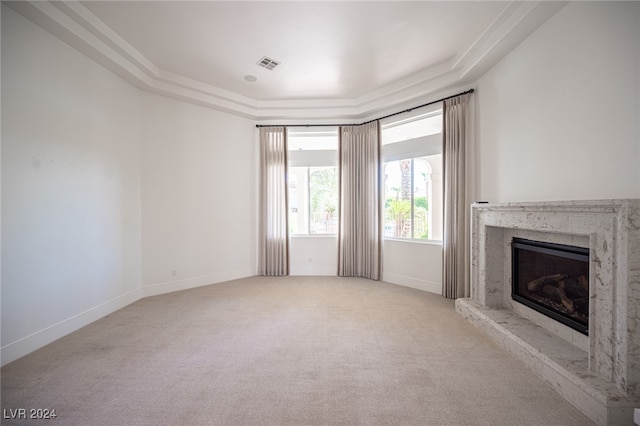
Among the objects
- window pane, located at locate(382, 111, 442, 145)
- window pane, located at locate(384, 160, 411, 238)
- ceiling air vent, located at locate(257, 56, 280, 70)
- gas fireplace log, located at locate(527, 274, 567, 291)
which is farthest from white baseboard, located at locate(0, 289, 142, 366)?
window pane, located at locate(382, 111, 442, 145)

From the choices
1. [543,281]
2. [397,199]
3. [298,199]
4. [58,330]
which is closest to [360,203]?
[397,199]

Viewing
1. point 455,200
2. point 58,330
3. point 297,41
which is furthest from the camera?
point 455,200

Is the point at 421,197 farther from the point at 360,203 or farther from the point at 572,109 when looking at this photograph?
the point at 572,109

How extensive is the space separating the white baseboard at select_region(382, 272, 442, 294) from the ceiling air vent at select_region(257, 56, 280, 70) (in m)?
3.95

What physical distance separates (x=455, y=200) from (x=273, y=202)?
10.7ft

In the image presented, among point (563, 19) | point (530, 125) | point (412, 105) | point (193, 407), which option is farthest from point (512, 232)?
point (193, 407)

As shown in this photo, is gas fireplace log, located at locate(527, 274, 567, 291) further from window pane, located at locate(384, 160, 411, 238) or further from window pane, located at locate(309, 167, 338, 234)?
window pane, located at locate(309, 167, 338, 234)

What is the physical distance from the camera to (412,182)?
190 inches

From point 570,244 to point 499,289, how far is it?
3.37 ft

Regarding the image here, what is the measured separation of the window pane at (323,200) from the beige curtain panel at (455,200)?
7.40ft

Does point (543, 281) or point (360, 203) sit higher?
point (360, 203)

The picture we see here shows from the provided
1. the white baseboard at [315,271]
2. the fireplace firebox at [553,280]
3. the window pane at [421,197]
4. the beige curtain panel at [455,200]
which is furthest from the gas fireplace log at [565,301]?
the white baseboard at [315,271]

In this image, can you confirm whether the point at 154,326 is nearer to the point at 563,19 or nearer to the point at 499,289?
the point at 499,289

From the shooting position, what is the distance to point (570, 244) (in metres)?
2.25
